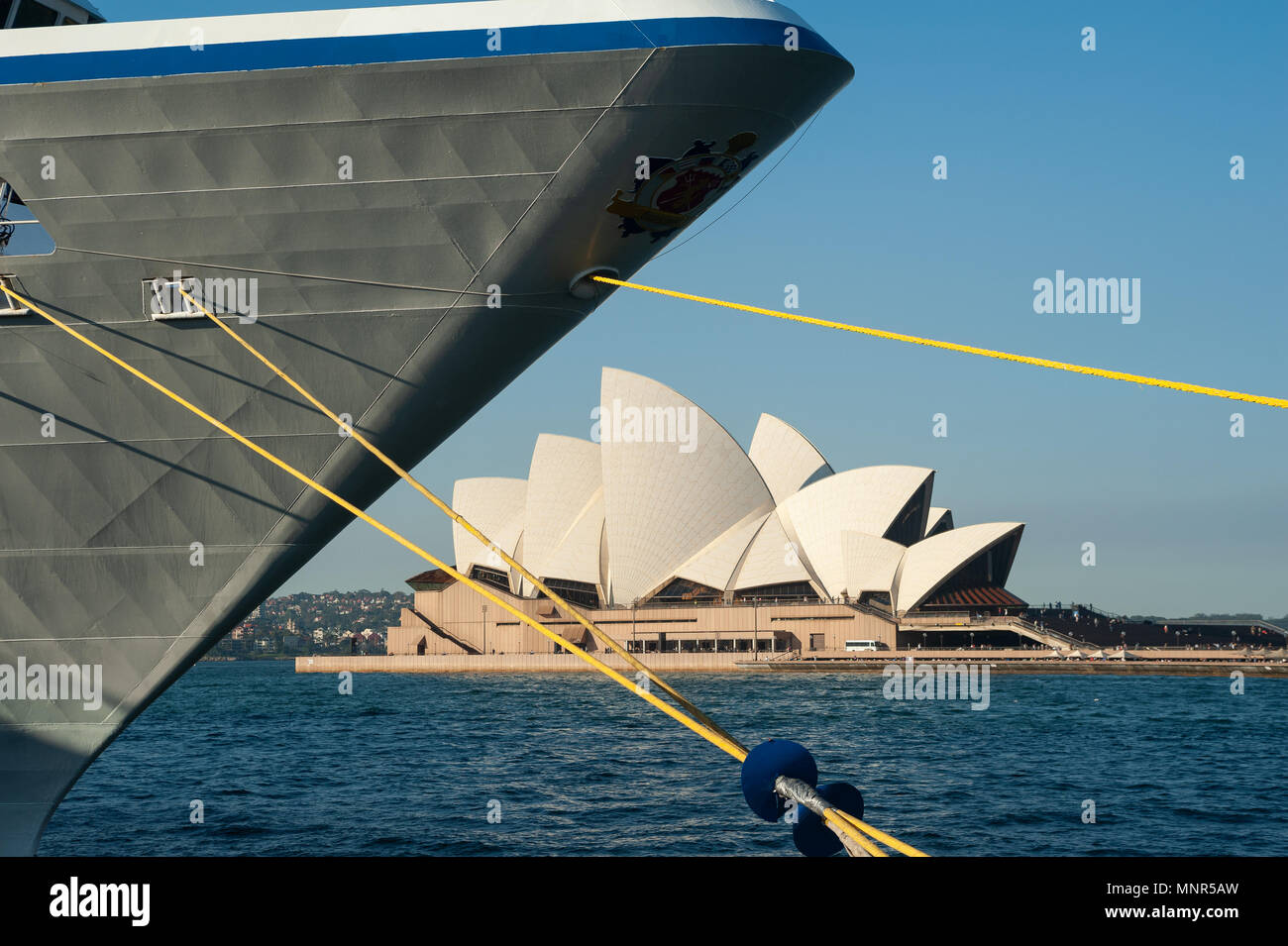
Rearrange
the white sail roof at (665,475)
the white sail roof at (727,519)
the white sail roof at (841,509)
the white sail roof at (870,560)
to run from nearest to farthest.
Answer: the white sail roof at (665,475) → the white sail roof at (727,519) → the white sail roof at (841,509) → the white sail roof at (870,560)

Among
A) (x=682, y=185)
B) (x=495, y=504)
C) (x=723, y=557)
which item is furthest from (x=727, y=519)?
(x=682, y=185)

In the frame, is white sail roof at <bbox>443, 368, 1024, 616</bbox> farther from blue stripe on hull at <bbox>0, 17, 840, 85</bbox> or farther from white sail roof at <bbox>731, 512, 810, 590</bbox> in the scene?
blue stripe on hull at <bbox>0, 17, 840, 85</bbox>

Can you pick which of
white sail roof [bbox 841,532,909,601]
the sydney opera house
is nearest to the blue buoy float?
the sydney opera house

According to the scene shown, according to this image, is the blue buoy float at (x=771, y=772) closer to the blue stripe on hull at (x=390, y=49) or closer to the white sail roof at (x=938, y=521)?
the blue stripe on hull at (x=390, y=49)

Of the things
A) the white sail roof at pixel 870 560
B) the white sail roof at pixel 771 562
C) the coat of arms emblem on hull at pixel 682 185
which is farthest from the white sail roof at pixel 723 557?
the coat of arms emblem on hull at pixel 682 185

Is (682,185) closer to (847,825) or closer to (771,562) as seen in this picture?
(847,825)
